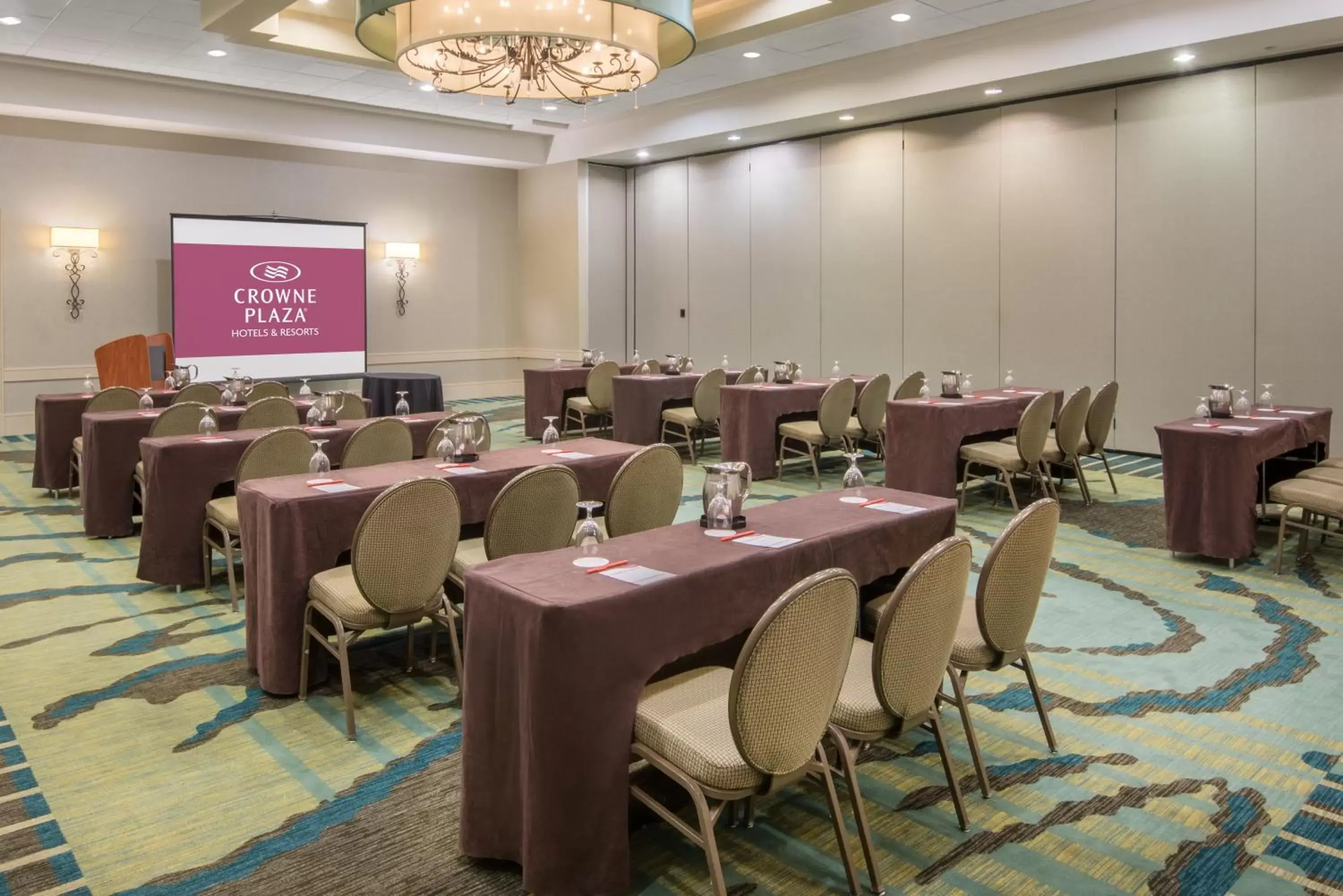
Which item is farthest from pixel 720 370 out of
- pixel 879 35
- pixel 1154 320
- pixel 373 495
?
pixel 373 495

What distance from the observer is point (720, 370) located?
9688 millimetres

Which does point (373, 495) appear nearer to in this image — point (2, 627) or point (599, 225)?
point (2, 627)

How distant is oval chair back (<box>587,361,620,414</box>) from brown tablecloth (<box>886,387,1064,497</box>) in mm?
3766

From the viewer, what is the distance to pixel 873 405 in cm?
854

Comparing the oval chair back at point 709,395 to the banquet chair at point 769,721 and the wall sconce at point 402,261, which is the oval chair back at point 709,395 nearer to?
the wall sconce at point 402,261

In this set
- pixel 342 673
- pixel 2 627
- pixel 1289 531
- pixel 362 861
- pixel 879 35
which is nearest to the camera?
pixel 362 861

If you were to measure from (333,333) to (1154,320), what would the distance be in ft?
32.7

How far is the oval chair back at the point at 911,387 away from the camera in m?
8.55

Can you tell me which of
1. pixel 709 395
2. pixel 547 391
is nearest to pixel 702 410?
pixel 709 395

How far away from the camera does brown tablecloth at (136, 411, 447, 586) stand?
5.30 meters

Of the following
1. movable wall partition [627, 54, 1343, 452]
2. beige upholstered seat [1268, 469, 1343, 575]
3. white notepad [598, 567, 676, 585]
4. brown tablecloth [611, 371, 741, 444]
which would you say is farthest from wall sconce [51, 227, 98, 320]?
beige upholstered seat [1268, 469, 1343, 575]

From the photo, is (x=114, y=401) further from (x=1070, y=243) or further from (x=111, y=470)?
(x=1070, y=243)

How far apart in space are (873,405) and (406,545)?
18.7ft

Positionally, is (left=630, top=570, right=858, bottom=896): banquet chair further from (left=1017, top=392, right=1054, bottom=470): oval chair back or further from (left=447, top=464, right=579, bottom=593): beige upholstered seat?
(left=1017, top=392, right=1054, bottom=470): oval chair back
